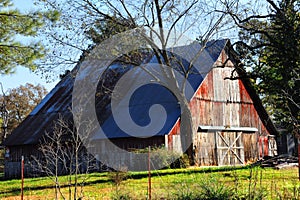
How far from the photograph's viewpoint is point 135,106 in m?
28.1

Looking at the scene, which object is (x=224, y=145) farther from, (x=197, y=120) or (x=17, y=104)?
(x=17, y=104)

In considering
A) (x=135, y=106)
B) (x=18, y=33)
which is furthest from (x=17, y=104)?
(x=18, y=33)

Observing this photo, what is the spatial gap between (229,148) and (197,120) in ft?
9.61

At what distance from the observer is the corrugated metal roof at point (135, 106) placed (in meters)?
26.9

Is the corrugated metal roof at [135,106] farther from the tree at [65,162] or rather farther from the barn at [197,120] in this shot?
the tree at [65,162]

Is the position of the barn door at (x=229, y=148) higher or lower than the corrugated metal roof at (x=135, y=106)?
lower

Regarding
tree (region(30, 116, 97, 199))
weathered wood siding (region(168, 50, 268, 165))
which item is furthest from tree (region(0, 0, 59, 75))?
weathered wood siding (region(168, 50, 268, 165))

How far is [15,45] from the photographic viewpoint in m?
18.4

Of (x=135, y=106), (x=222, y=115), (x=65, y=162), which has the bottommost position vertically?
(x=65, y=162)

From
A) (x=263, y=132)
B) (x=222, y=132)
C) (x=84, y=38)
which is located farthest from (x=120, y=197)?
(x=263, y=132)

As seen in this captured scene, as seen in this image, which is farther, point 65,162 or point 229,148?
point 229,148

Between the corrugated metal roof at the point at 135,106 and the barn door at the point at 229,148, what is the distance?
3682 mm

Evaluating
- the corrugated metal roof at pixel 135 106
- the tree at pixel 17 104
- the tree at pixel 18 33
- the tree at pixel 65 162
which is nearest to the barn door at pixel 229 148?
the corrugated metal roof at pixel 135 106

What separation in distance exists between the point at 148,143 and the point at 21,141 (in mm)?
9620
